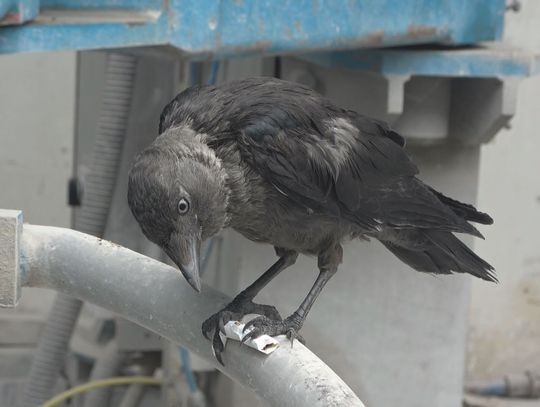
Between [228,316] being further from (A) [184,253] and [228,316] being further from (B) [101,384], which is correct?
(B) [101,384]

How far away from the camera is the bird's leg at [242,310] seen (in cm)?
275

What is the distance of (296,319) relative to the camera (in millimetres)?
3197

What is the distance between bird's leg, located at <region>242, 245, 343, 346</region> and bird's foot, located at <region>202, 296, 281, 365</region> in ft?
0.15

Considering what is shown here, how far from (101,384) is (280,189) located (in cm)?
271

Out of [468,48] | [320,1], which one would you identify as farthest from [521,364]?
[320,1]

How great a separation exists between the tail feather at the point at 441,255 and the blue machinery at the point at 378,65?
612mm

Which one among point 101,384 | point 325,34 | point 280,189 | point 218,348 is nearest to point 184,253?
point 218,348

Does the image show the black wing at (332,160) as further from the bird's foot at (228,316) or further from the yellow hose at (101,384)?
the yellow hose at (101,384)

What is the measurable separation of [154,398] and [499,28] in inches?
103

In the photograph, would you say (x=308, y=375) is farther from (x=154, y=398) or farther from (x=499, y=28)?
(x=154, y=398)

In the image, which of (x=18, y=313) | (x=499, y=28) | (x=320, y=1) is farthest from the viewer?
(x=18, y=313)

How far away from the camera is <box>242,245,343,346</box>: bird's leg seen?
9.12 ft

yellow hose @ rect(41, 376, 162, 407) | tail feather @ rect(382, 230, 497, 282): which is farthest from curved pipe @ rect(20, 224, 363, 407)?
yellow hose @ rect(41, 376, 162, 407)

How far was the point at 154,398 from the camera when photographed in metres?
5.89
